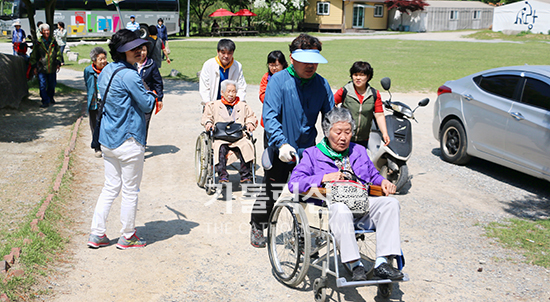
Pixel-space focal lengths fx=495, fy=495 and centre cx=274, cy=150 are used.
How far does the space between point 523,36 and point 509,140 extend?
41741 millimetres

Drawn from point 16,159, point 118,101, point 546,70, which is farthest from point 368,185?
point 16,159

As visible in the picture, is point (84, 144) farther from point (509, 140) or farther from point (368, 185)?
point (509, 140)

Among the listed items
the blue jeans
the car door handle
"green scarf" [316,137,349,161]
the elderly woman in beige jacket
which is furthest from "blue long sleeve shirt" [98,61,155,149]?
the blue jeans

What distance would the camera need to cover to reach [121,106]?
177 inches

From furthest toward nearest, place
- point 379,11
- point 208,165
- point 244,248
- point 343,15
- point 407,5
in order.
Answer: point 379,11
point 407,5
point 343,15
point 208,165
point 244,248

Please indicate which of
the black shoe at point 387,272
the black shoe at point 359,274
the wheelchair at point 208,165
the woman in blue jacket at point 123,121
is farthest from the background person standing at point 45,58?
the black shoe at point 387,272

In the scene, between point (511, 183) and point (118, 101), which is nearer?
point (118, 101)

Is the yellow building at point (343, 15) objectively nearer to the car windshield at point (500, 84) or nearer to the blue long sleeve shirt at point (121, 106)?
the car windshield at point (500, 84)

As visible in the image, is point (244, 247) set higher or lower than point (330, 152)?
lower

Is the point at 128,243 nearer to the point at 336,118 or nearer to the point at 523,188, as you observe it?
the point at 336,118

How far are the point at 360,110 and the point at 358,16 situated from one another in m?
51.5

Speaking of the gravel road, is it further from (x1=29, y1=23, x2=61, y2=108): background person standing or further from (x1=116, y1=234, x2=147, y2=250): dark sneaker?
(x1=29, y1=23, x2=61, y2=108): background person standing

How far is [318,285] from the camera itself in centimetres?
383

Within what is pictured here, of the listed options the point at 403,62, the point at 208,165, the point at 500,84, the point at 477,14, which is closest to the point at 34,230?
the point at 208,165
